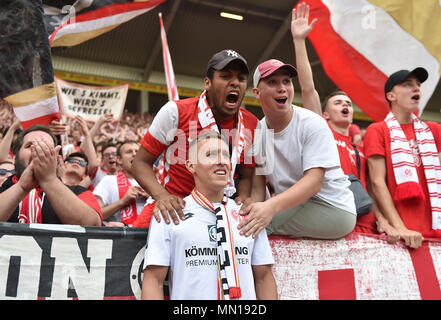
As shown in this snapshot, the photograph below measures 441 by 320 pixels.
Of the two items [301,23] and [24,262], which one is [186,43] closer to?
[301,23]

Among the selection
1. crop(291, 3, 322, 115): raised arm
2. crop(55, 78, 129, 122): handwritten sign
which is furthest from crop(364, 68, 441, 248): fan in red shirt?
crop(55, 78, 129, 122): handwritten sign

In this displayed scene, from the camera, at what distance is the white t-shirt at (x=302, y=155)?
246 centimetres

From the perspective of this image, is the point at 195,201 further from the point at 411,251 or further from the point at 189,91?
the point at 189,91

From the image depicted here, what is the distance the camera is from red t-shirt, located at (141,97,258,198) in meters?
2.50

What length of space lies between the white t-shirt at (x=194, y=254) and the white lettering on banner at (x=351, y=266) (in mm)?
463

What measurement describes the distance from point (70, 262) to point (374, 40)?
359cm

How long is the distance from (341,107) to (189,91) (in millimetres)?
16130

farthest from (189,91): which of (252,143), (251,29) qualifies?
(252,143)

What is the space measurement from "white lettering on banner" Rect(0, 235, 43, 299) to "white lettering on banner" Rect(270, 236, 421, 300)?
1.36 metres

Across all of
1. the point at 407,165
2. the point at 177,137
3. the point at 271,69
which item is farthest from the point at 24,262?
the point at 407,165

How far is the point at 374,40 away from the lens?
13.8ft

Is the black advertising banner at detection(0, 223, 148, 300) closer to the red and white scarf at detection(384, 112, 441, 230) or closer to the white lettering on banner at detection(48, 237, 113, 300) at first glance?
Result: the white lettering on banner at detection(48, 237, 113, 300)

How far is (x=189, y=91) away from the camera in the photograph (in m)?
19.2

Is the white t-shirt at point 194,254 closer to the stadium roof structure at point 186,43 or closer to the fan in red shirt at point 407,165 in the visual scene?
the fan in red shirt at point 407,165
